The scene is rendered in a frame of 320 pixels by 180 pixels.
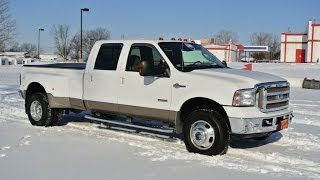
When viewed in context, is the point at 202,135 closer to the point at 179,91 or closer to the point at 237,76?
the point at 179,91

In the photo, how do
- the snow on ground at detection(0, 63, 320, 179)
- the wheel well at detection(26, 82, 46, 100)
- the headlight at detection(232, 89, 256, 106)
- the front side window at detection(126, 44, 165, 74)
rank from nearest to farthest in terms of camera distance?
the snow on ground at detection(0, 63, 320, 179) → the headlight at detection(232, 89, 256, 106) → the front side window at detection(126, 44, 165, 74) → the wheel well at detection(26, 82, 46, 100)

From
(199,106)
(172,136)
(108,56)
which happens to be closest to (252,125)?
(199,106)

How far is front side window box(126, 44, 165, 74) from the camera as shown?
8172 mm

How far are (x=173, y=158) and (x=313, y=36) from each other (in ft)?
232

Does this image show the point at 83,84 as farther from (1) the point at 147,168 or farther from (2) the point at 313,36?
(2) the point at 313,36

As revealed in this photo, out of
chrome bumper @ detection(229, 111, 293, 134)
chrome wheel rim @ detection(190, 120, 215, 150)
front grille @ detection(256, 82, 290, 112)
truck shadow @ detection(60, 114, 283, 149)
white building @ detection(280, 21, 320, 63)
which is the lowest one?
truck shadow @ detection(60, 114, 283, 149)

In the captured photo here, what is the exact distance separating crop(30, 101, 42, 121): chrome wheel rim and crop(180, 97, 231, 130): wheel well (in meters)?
3.97

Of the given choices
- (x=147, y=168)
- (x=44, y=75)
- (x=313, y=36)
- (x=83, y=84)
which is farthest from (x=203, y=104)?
(x=313, y=36)

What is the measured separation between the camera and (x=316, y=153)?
772 centimetres

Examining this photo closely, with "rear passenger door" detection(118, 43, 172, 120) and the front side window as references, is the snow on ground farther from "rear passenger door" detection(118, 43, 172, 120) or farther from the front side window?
the front side window

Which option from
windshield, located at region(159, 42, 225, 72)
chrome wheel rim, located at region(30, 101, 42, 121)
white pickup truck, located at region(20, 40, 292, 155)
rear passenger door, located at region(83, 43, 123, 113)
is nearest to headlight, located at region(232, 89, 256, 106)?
white pickup truck, located at region(20, 40, 292, 155)

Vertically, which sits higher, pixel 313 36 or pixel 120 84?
pixel 313 36

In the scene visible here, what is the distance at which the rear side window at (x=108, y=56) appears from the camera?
8.86m

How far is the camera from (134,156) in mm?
7367
